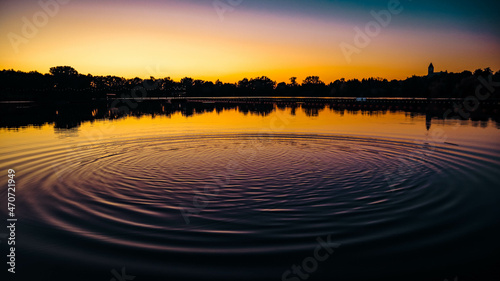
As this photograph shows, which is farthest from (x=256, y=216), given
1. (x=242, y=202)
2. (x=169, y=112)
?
(x=169, y=112)

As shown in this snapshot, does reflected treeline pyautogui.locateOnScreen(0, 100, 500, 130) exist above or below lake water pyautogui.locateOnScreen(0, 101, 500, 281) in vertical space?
above

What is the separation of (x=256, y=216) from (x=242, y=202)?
169 cm

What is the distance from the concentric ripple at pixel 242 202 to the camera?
9.90m

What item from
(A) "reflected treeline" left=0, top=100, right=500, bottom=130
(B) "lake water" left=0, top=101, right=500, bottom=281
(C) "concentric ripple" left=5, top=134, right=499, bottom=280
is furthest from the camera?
(A) "reflected treeline" left=0, top=100, right=500, bottom=130

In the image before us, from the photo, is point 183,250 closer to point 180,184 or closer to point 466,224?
point 180,184

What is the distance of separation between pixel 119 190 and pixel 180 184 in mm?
3018

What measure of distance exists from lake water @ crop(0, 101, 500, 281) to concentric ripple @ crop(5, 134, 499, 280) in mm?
61

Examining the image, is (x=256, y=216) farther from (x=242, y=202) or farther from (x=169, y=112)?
(x=169, y=112)

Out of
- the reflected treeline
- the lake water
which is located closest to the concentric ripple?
the lake water

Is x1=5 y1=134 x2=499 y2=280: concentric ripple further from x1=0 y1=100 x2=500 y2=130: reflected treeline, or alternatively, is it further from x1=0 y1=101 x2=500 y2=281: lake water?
x1=0 y1=100 x2=500 y2=130: reflected treeline

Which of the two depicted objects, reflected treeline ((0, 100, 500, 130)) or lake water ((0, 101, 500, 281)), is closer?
lake water ((0, 101, 500, 281))

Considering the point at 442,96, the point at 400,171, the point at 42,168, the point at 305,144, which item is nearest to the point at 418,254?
the point at 400,171

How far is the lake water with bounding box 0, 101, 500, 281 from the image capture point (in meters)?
8.91

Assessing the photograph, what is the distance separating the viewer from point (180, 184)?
16406mm
